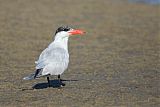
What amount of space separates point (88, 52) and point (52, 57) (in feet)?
14.7

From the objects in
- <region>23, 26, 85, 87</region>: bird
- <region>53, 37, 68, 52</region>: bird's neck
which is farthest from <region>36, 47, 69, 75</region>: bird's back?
<region>53, 37, 68, 52</region>: bird's neck

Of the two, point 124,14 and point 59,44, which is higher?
point 124,14

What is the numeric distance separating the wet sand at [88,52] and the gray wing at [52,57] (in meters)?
0.51

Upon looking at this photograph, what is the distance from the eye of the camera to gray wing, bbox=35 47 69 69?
32.6ft

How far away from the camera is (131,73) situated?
11977 millimetres

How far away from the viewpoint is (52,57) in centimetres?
1007

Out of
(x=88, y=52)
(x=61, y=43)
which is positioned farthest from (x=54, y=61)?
(x=88, y=52)

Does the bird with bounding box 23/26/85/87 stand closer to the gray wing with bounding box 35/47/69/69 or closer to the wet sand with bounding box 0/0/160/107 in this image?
the gray wing with bounding box 35/47/69/69

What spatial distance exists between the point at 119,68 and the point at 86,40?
401 centimetres

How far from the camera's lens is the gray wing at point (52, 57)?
9.95 metres

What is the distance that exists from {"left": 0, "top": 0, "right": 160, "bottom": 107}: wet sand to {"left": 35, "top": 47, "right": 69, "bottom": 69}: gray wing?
19.9 inches

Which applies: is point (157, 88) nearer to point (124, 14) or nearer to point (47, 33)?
point (47, 33)

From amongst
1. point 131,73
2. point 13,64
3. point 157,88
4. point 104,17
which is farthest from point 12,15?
point 157,88

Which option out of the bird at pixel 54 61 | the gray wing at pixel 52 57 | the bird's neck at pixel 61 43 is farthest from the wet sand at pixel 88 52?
the bird's neck at pixel 61 43
